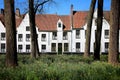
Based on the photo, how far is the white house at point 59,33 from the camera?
8600 cm

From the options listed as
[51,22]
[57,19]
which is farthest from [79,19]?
[51,22]

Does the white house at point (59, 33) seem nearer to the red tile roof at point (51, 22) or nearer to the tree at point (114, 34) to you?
the red tile roof at point (51, 22)

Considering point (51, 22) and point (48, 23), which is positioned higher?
point (51, 22)

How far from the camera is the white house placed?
282 ft

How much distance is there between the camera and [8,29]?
48.6 feet

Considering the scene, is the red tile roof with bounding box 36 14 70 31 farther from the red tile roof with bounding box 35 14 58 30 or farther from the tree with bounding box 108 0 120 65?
the tree with bounding box 108 0 120 65

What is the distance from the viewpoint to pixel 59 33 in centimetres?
8831

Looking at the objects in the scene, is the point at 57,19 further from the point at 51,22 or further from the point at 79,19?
the point at 79,19

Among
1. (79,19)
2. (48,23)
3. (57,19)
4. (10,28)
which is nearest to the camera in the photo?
(10,28)

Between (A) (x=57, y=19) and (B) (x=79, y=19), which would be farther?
(A) (x=57, y=19)

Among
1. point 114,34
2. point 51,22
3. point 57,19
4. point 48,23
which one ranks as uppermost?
point 57,19

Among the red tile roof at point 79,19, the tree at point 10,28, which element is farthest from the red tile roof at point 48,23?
the tree at point 10,28

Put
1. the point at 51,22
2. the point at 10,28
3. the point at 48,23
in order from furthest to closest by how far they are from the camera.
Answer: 1. the point at 51,22
2. the point at 48,23
3. the point at 10,28

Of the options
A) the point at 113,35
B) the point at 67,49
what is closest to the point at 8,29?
the point at 113,35
